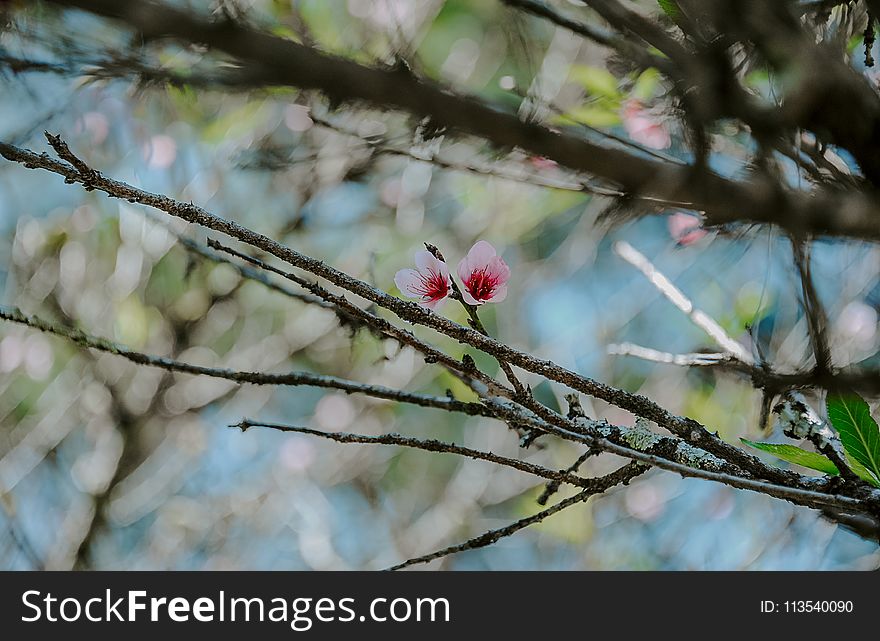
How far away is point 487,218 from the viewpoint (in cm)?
141

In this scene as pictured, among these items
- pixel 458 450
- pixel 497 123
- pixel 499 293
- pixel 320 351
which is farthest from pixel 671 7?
pixel 320 351

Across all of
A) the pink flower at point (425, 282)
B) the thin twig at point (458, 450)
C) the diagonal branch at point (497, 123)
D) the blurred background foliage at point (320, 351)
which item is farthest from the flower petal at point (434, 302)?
the blurred background foliage at point (320, 351)

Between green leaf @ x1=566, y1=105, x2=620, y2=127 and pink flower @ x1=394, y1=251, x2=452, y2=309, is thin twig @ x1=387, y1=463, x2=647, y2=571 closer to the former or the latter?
pink flower @ x1=394, y1=251, x2=452, y2=309

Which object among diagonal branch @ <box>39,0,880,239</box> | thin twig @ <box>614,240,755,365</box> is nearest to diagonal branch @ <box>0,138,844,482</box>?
thin twig @ <box>614,240,755,365</box>

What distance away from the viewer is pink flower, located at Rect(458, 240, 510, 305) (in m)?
0.44

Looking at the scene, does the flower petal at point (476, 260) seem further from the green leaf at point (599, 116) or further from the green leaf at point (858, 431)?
the green leaf at point (599, 116)

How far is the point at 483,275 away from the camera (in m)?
0.45

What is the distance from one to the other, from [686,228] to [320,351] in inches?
38.7

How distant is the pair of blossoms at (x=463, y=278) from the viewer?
43 centimetres

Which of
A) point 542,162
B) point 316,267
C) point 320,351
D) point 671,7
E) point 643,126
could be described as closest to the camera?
point 316,267

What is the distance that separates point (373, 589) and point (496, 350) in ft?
1.12

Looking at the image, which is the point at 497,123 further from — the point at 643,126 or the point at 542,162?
the point at 643,126

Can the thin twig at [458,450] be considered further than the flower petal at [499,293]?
No

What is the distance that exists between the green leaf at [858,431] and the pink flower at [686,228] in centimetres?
29
